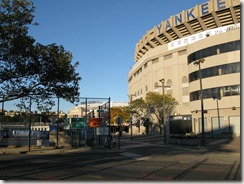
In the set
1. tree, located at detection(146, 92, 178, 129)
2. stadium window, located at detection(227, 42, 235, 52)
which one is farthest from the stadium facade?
tree, located at detection(146, 92, 178, 129)

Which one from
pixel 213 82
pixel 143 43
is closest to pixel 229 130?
pixel 213 82

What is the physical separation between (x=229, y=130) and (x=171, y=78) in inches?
1188

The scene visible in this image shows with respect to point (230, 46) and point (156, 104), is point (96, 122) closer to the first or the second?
point (230, 46)

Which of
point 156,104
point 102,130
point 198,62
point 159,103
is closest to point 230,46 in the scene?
A: point 198,62

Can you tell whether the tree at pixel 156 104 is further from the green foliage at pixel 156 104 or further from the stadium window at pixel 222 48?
the stadium window at pixel 222 48

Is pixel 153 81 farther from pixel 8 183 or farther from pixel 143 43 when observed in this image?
pixel 8 183

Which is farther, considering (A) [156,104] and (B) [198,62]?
(A) [156,104]

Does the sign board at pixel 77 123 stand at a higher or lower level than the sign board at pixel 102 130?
higher

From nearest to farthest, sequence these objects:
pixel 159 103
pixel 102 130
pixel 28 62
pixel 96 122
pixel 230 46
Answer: pixel 28 62 < pixel 102 130 < pixel 96 122 < pixel 230 46 < pixel 159 103

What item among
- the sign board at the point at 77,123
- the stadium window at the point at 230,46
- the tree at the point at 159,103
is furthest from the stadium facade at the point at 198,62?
the sign board at the point at 77,123

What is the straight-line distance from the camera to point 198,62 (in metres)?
30.4

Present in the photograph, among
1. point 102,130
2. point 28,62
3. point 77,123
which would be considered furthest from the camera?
point 77,123

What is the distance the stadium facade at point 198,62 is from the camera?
44844mm

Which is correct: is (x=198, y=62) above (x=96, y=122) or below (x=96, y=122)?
above
